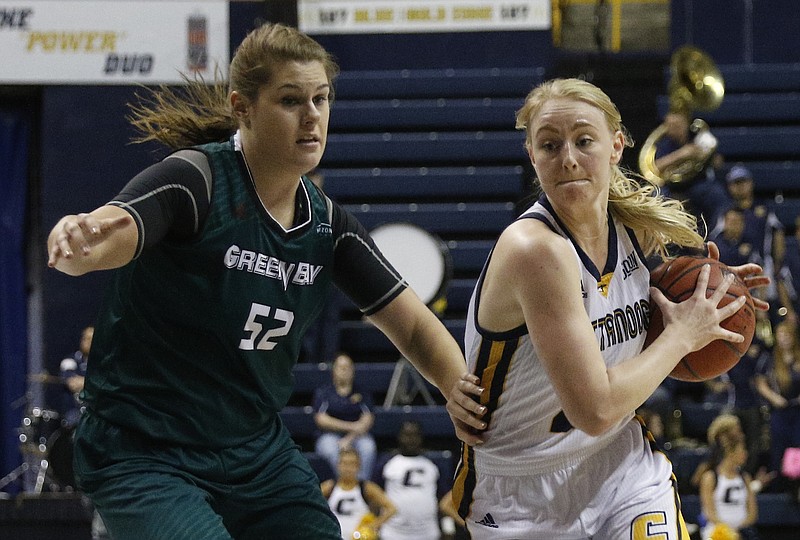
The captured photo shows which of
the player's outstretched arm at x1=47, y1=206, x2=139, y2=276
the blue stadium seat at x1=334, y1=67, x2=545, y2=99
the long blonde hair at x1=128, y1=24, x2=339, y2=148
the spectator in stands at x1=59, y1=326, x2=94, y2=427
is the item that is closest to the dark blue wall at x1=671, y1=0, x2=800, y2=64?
the blue stadium seat at x1=334, y1=67, x2=545, y2=99

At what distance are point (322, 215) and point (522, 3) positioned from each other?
34.8 feet

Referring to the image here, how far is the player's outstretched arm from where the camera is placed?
2467mm

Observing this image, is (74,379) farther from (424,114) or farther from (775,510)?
(775,510)

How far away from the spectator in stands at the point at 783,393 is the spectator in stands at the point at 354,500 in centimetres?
322

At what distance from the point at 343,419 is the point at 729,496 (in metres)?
3.10

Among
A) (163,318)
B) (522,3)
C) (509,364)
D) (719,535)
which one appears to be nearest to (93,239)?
(163,318)

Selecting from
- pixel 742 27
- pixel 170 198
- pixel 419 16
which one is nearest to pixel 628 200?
pixel 170 198

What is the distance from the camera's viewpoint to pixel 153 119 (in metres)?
3.30

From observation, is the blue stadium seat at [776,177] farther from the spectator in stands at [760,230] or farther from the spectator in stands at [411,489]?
the spectator in stands at [411,489]

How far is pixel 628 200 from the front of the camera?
314cm

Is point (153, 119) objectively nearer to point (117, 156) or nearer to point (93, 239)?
point (93, 239)

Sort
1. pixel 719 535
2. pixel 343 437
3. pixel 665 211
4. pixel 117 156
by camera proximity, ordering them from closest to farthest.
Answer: pixel 665 211, pixel 719 535, pixel 343 437, pixel 117 156

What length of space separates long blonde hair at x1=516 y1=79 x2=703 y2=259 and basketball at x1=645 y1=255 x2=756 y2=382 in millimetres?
93

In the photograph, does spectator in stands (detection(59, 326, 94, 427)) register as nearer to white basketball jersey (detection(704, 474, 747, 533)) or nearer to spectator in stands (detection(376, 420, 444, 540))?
spectator in stands (detection(376, 420, 444, 540))
